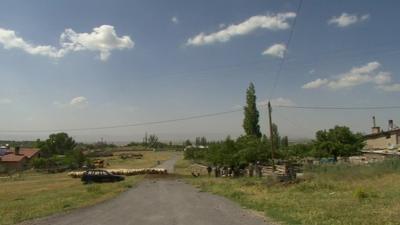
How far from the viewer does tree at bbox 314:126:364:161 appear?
6178 cm

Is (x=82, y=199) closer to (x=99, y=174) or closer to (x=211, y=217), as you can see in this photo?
(x=211, y=217)

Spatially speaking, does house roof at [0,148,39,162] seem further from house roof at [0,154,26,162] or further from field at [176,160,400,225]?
field at [176,160,400,225]

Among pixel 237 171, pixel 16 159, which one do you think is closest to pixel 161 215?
pixel 237 171

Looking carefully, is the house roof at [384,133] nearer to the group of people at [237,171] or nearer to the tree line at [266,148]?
the tree line at [266,148]

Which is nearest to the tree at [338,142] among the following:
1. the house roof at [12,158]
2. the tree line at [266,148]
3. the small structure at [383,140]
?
the tree line at [266,148]

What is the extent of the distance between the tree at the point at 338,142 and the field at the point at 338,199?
2599cm

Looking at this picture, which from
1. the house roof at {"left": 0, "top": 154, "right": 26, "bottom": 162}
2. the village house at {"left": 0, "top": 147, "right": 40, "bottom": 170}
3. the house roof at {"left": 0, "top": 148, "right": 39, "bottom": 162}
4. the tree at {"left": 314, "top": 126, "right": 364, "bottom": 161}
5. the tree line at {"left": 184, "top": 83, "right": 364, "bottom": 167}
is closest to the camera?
the tree line at {"left": 184, "top": 83, "right": 364, "bottom": 167}

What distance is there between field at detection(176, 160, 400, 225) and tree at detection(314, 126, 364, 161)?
25989 millimetres

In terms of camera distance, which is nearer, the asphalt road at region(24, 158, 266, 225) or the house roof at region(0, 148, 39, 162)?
the asphalt road at region(24, 158, 266, 225)

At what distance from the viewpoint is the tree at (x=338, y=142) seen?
61781 mm

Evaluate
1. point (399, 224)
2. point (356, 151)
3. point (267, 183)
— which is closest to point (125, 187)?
point (267, 183)

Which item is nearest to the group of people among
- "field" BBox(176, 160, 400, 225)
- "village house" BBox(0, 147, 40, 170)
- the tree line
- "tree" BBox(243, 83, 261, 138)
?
the tree line

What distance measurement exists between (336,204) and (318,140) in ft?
150

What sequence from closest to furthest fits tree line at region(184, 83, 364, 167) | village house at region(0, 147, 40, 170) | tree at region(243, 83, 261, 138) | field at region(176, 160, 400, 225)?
1. field at region(176, 160, 400, 225)
2. tree line at region(184, 83, 364, 167)
3. tree at region(243, 83, 261, 138)
4. village house at region(0, 147, 40, 170)
